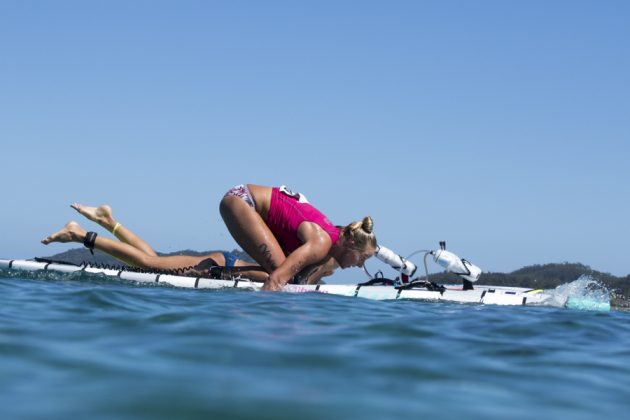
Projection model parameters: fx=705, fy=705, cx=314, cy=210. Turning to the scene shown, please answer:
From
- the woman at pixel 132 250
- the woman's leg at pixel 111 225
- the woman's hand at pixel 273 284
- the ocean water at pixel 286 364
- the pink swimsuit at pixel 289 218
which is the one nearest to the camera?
the ocean water at pixel 286 364

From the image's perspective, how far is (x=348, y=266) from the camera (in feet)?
32.1

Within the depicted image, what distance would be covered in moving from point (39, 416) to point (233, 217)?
7.45m

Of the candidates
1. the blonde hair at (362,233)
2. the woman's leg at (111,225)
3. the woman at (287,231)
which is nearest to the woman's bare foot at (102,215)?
the woman's leg at (111,225)

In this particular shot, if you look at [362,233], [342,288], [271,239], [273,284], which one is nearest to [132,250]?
[271,239]

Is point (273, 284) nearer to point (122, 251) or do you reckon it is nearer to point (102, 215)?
point (122, 251)

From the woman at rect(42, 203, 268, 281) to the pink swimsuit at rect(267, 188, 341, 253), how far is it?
2.76ft

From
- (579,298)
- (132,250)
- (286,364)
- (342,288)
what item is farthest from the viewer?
(132,250)

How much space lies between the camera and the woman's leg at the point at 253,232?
9.90m

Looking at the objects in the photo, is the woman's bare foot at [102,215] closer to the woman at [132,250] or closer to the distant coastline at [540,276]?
the woman at [132,250]

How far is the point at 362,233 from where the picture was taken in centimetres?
932

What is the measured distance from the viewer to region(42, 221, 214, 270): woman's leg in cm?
1040

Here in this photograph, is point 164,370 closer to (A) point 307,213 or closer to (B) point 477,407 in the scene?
(B) point 477,407

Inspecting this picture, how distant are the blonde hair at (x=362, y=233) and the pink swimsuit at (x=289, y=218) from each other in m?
0.30

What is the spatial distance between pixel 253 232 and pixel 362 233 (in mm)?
1600
